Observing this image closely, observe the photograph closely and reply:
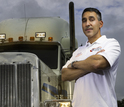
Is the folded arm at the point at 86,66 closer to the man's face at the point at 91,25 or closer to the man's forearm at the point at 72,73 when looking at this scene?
the man's forearm at the point at 72,73

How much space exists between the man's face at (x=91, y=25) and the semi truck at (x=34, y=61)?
2.70 m

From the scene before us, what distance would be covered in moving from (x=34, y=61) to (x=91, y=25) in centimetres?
285

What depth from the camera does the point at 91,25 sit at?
1.96 meters

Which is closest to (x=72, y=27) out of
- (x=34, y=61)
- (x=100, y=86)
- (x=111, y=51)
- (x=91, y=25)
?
(x=34, y=61)

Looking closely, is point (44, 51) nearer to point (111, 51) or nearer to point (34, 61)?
point (34, 61)

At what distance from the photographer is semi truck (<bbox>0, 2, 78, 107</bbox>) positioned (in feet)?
15.0

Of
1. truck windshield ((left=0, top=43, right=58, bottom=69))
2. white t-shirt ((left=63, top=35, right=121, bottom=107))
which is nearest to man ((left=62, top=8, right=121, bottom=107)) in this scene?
white t-shirt ((left=63, top=35, right=121, bottom=107))

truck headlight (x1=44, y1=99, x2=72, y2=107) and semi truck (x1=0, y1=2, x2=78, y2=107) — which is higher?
semi truck (x1=0, y1=2, x2=78, y2=107)

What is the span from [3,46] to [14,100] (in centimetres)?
303

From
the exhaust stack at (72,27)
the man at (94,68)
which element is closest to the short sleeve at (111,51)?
the man at (94,68)

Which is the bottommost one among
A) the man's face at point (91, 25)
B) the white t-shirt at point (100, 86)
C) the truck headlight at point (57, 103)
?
the truck headlight at point (57, 103)

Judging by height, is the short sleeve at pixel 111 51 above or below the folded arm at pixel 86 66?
above

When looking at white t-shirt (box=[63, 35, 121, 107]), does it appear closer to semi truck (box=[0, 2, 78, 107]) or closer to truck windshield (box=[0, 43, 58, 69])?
semi truck (box=[0, 2, 78, 107])

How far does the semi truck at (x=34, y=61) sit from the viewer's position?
180 inches
